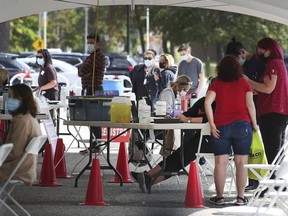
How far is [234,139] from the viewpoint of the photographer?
12.7m

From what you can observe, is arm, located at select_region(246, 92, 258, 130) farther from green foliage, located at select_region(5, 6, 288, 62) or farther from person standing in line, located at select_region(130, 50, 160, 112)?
green foliage, located at select_region(5, 6, 288, 62)

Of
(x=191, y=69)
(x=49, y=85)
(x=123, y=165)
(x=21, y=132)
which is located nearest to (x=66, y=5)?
(x=49, y=85)

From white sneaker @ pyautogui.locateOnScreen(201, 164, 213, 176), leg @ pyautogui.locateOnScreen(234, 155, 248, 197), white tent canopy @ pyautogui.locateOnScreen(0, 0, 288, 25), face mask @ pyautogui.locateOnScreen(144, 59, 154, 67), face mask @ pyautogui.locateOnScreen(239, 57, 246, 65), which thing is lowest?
white sneaker @ pyautogui.locateOnScreen(201, 164, 213, 176)

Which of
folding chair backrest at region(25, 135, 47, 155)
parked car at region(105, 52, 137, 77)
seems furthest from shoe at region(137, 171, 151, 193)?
parked car at region(105, 52, 137, 77)

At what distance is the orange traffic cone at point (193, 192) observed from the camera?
41.7 feet

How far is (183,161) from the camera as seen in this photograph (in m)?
13.8

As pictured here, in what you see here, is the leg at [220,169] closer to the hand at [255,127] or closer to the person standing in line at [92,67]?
the hand at [255,127]

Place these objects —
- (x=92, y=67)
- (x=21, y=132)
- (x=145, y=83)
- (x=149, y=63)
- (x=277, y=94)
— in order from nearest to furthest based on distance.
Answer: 1. (x=21, y=132)
2. (x=277, y=94)
3. (x=92, y=67)
4. (x=145, y=83)
5. (x=149, y=63)

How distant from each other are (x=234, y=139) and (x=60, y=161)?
11.9ft

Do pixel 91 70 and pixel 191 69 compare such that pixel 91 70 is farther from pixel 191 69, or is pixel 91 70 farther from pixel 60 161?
pixel 191 69

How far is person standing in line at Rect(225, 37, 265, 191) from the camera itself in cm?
1386

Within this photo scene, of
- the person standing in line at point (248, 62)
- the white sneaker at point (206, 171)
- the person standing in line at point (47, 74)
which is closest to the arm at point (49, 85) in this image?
the person standing in line at point (47, 74)

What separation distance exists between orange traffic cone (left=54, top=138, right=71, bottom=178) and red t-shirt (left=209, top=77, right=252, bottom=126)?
3492 mm

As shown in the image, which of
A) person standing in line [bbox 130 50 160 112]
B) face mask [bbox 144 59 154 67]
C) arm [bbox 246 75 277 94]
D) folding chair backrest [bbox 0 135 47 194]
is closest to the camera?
folding chair backrest [bbox 0 135 47 194]
